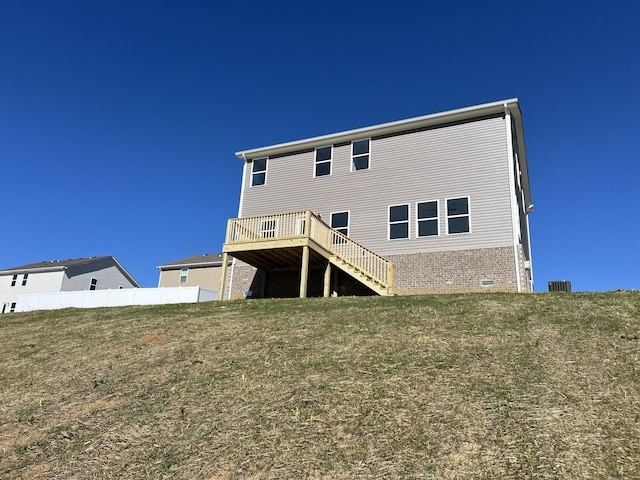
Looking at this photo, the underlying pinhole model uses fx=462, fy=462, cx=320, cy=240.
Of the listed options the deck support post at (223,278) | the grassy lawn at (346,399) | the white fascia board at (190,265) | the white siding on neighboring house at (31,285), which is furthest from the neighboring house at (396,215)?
the white siding on neighboring house at (31,285)

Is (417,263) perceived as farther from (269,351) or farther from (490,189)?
(269,351)

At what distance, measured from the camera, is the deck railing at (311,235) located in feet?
48.1

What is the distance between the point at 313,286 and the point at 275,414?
11758 millimetres

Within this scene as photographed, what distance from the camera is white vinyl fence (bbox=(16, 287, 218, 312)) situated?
21.8 meters

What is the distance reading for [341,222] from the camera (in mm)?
16922

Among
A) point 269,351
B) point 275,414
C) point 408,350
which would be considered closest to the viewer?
point 275,414

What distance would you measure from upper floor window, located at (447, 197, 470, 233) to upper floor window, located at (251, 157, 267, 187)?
7.61 metres

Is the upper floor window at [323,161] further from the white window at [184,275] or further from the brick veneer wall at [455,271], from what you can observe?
the white window at [184,275]

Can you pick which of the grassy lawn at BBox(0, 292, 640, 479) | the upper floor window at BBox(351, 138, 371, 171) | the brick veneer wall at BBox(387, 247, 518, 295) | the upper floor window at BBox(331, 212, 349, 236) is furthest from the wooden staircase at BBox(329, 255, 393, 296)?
the grassy lawn at BBox(0, 292, 640, 479)

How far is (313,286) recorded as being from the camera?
55.0ft

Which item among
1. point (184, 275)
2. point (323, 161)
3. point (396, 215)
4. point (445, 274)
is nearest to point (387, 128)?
point (323, 161)

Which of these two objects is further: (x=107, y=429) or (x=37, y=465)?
(x=107, y=429)

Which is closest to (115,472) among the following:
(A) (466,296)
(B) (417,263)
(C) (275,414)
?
(C) (275,414)

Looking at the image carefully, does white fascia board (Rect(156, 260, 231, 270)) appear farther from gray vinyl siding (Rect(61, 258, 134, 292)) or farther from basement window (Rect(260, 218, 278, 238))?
basement window (Rect(260, 218, 278, 238))
